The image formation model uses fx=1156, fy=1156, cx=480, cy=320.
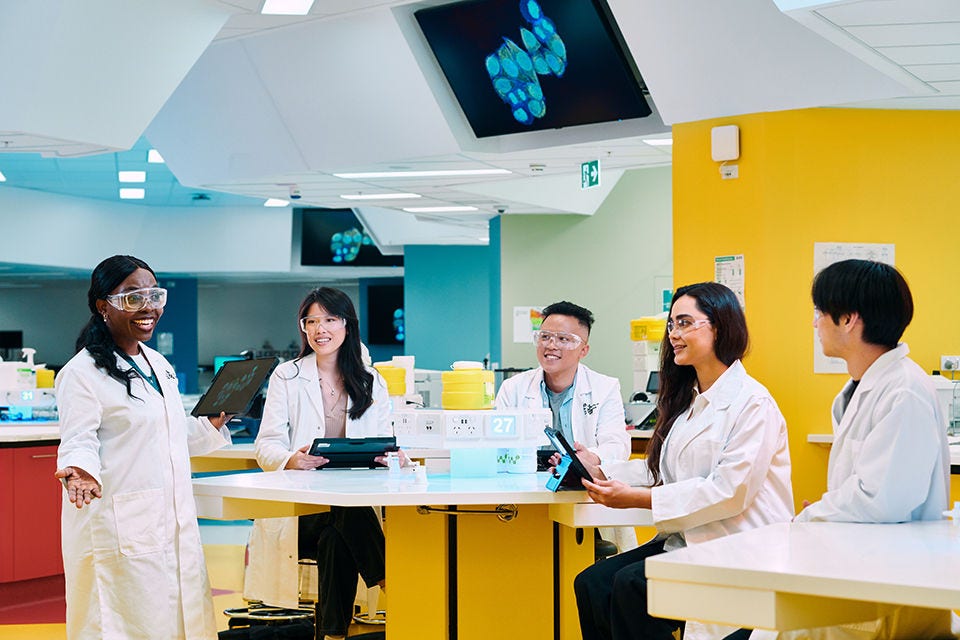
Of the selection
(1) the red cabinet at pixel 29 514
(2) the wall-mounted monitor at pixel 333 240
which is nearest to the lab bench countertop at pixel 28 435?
(1) the red cabinet at pixel 29 514

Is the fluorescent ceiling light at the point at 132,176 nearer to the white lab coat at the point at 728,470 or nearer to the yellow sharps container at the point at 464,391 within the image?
the yellow sharps container at the point at 464,391

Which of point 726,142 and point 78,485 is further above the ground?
point 726,142

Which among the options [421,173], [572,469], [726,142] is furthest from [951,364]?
[421,173]

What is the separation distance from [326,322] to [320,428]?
47cm

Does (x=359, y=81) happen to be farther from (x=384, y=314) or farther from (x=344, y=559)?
(x=384, y=314)

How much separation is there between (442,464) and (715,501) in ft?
4.32

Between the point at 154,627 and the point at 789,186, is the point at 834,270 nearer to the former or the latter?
the point at 154,627

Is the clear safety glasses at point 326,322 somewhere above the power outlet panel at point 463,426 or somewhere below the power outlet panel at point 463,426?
above

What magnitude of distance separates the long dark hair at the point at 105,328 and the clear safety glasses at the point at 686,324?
1.75 meters

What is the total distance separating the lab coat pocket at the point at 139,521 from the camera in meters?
3.75

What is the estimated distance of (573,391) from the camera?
498 cm

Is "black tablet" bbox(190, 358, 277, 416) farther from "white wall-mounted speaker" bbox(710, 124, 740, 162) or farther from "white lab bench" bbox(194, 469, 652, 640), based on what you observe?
"white wall-mounted speaker" bbox(710, 124, 740, 162)

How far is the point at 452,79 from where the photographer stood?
8.20m

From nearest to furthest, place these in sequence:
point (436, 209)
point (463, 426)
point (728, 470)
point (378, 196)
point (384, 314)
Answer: point (728, 470)
point (463, 426)
point (378, 196)
point (436, 209)
point (384, 314)
